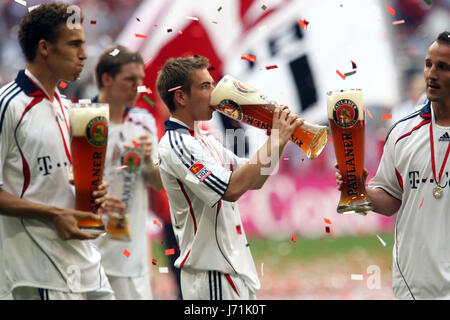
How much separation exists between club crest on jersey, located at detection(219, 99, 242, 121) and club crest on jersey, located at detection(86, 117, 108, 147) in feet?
2.02

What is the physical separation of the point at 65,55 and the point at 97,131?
1.68 feet

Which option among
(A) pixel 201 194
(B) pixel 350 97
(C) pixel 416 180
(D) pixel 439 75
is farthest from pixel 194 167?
(D) pixel 439 75

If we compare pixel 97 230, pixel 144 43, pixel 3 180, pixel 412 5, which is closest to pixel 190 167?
pixel 97 230

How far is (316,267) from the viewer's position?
32.2ft

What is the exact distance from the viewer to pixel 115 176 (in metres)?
6.31

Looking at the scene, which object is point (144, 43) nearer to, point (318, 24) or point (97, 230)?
point (318, 24)

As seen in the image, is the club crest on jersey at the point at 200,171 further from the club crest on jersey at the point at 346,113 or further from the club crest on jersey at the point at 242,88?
the club crest on jersey at the point at 346,113

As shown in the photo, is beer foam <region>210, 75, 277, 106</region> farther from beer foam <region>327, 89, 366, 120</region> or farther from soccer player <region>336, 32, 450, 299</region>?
soccer player <region>336, 32, 450, 299</region>

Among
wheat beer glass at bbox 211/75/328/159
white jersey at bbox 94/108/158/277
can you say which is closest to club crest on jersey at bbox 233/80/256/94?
wheat beer glass at bbox 211/75/328/159

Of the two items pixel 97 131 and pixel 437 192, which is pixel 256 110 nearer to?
pixel 97 131

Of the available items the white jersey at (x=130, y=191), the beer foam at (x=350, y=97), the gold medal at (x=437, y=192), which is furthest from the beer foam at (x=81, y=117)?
the white jersey at (x=130, y=191)

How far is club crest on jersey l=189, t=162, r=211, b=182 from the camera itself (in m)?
4.21

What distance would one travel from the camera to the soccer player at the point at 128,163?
6.04 metres
